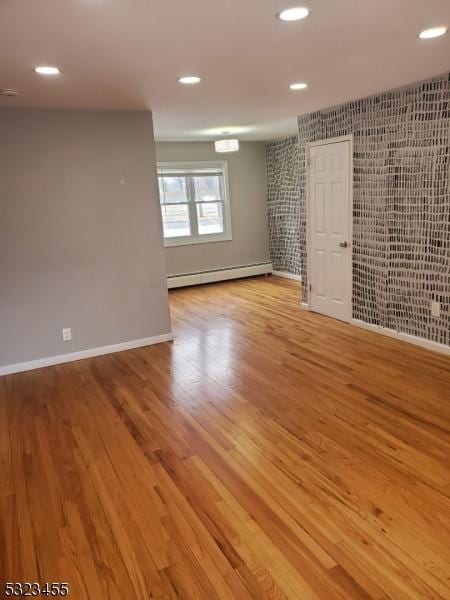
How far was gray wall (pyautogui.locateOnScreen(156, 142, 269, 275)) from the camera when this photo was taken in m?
7.73

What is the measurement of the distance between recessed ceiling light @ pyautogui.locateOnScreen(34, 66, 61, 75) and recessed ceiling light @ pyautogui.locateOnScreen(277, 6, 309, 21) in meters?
1.54

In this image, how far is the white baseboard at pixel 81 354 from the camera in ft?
13.9

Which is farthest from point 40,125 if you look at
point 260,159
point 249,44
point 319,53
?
point 260,159

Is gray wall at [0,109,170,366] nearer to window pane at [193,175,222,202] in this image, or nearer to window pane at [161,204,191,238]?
window pane at [161,204,191,238]

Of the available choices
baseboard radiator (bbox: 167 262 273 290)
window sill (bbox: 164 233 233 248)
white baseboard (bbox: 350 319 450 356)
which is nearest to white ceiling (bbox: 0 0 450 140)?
white baseboard (bbox: 350 319 450 356)

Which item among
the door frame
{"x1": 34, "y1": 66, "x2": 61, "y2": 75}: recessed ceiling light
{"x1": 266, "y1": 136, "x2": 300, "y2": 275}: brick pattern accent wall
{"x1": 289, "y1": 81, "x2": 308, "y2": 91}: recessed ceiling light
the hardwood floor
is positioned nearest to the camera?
the hardwood floor

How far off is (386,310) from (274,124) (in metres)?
2.96

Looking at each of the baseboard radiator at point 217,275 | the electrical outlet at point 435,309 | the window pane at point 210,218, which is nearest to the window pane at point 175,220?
the window pane at point 210,218

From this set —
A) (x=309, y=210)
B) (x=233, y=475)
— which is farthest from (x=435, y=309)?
(x=233, y=475)

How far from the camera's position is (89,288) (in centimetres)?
446

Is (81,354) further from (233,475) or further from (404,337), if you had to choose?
(404,337)

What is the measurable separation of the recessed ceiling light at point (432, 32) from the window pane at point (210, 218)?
5.49m

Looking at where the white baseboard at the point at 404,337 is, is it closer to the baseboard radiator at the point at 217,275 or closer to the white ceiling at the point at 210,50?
the white ceiling at the point at 210,50

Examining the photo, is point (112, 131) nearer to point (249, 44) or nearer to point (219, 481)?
point (249, 44)
